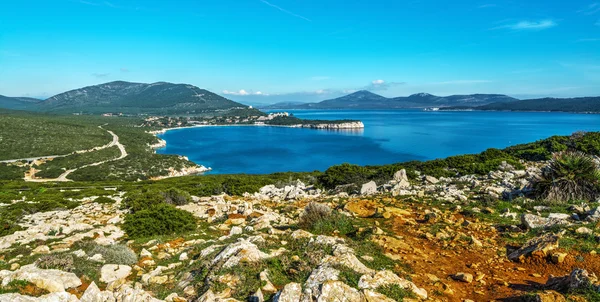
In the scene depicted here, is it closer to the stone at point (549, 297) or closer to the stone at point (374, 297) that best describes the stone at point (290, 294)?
the stone at point (374, 297)

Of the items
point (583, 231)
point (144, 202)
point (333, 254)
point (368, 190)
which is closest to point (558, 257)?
point (583, 231)

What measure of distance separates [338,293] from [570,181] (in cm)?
1376

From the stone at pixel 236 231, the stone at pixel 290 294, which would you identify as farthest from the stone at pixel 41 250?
the stone at pixel 290 294

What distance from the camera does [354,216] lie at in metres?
12.1

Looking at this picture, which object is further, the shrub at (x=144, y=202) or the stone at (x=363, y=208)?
the shrub at (x=144, y=202)

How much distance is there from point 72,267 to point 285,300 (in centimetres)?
543

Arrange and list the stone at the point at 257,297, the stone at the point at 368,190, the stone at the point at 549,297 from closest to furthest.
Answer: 1. the stone at the point at 549,297
2. the stone at the point at 257,297
3. the stone at the point at 368,190

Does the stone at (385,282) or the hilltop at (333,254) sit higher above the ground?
the stone at (385,282)

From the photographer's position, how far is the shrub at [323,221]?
33.2ft

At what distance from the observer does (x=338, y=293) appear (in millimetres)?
5402

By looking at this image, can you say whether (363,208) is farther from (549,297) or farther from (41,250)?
(41,250)

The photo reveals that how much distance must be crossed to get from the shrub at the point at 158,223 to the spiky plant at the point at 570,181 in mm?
14501

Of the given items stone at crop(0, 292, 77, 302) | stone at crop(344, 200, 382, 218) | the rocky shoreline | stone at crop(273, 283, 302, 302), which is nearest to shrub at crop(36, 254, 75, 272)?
the rocky shoreline

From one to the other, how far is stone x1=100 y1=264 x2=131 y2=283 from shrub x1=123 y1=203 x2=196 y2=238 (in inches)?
158
